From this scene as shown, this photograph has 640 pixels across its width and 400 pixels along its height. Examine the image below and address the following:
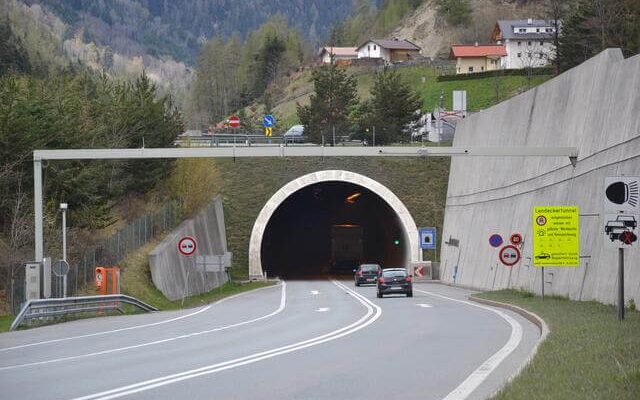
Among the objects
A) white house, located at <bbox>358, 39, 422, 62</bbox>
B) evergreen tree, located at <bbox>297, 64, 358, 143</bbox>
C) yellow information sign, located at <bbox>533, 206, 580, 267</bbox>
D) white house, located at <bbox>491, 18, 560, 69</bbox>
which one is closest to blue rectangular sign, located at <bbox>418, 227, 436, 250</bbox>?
yellow information sign, located at <bbox>533, 206, 580, 267</bbox>

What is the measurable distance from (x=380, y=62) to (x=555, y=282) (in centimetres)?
12037

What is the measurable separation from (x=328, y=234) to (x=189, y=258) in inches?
1817

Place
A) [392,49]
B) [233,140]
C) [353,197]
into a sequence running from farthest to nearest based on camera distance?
[392,49], [353,197], [233,140]

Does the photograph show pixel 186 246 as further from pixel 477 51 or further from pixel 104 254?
pixel 477 51

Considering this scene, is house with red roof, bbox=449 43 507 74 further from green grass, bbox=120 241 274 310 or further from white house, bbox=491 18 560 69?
Answer: green grass, bbox=120 241 274 310

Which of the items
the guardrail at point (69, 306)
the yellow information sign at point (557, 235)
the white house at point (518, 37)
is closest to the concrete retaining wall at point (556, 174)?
the yellow information sign at point (557, 235)

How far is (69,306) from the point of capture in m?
32.5

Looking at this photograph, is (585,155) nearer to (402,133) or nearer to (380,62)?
(402,133)

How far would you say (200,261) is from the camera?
48.7 metres

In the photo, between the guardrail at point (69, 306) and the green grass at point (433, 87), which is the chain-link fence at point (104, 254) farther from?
the green grass at point (433, 87)

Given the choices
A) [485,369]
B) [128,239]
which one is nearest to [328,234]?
[128,239]

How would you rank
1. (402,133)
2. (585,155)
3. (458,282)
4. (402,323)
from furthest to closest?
1. (402,133)
2. (458,282)
3. (585,155)
4. (402,323)

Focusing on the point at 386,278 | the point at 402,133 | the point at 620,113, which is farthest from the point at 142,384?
the point at 402,133

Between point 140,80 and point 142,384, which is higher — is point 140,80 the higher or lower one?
the higher one
